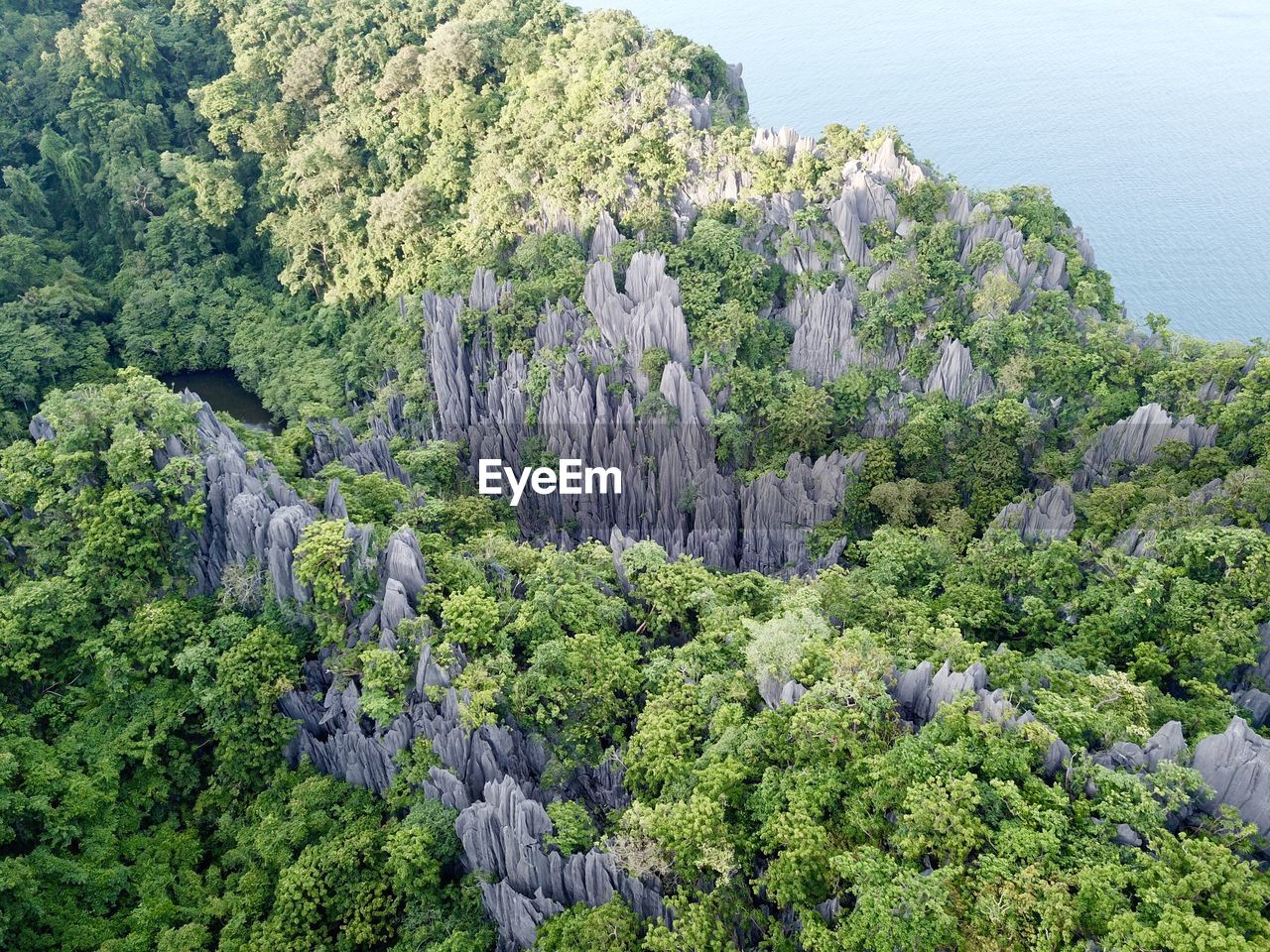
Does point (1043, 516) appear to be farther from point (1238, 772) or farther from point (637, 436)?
point (637, 436)

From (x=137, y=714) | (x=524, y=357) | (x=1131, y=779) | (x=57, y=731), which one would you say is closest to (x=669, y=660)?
(x=1131, y=779)

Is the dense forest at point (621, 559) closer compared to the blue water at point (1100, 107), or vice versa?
the dense forest at point (621, 559)

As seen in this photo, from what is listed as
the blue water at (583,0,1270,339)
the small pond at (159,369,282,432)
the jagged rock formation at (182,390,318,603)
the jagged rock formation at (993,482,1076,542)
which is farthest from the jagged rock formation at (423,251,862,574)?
the blue water at (583,0,1270,339)

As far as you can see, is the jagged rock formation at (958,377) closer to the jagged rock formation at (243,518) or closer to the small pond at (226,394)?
the jagged rock formation at (243,518)

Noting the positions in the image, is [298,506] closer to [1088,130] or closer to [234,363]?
[234,363]

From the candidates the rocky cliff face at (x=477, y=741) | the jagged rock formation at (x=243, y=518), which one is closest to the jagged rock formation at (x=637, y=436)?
the rocky cliff face at (x=477, y=741)

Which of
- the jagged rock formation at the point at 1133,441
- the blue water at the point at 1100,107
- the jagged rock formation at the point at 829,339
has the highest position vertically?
the blue water at the point at 1100,107

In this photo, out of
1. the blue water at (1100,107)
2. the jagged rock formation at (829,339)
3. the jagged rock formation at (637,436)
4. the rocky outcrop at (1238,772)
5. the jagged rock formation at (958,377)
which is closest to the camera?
the rocky outcrop at (1238,772)

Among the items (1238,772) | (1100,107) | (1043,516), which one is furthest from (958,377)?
(1100,107)
